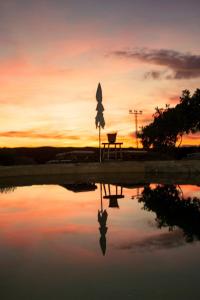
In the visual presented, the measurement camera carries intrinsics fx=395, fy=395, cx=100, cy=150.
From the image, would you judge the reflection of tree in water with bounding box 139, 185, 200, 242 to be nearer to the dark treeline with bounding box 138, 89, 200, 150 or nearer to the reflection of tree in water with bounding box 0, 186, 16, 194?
the reflection of tree in water with bounding box 0, 186, 16, 194

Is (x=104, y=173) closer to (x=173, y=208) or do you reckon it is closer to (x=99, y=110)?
(x=99, y=110)

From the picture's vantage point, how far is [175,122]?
53.8 metres

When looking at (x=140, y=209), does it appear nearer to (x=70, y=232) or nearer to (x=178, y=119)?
(x=70, y=232)

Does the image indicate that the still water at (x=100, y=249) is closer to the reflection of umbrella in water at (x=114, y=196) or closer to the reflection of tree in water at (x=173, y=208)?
the reflection of tree in water at (x=173, y=208)

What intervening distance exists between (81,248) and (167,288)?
2.76 m

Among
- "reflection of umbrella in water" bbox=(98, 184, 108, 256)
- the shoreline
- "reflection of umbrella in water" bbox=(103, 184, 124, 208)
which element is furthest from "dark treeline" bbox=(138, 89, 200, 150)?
"reflection of umbrella in water" bbox=(98, 184, 108, 256)

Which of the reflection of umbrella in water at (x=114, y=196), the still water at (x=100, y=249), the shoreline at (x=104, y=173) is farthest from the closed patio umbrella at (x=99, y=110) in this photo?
the still water at (x=100, y=249)

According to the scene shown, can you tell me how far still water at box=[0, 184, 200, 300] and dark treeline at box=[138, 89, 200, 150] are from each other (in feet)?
117

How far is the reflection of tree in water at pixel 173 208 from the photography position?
988cm

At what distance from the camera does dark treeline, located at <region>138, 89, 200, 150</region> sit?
49438 millimetres

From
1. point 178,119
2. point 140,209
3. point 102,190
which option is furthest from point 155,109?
point 140,209

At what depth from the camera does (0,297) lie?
5184mm

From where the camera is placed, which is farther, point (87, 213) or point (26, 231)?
point (87, 213)

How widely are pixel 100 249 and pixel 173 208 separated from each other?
6070 millimetres
